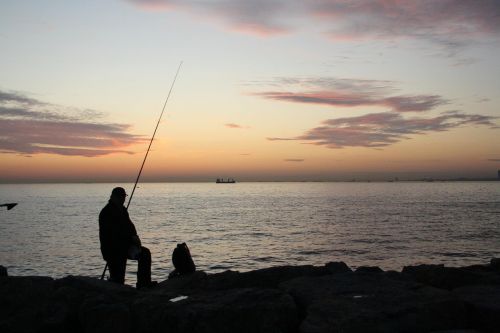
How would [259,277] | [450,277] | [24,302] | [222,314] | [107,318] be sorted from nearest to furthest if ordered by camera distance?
[222,314] < [107,318] < [24,302] < [450,277] < [259,277]

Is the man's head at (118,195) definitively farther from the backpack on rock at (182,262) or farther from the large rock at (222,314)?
the large rock at (222,314)

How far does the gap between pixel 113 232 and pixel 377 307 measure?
435 cm

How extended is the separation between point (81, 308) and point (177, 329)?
4.18 feet

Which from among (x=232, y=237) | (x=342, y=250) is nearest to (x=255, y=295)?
(x=342, y=250)

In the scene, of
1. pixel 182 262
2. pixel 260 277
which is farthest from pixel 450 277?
pixel 182 262

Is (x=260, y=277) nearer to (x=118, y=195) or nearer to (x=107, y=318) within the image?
(x=107, y=318)

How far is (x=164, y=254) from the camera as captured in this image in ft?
83.5

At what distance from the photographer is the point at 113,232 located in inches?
280

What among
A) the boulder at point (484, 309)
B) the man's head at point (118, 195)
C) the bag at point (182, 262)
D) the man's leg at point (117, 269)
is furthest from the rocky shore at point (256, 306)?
the man's head at point (118, 195)

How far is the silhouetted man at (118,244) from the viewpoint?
7.10m

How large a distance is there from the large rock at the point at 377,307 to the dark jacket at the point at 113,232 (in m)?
2.95

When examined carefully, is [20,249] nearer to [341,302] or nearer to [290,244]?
[290,244]

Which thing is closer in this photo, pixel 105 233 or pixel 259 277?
pixel 259 277

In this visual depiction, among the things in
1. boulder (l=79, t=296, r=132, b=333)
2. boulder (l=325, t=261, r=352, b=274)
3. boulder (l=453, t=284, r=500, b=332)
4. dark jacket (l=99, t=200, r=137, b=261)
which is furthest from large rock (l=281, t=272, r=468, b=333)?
dark jacket (l=99, t=200, r=137, b=261)
